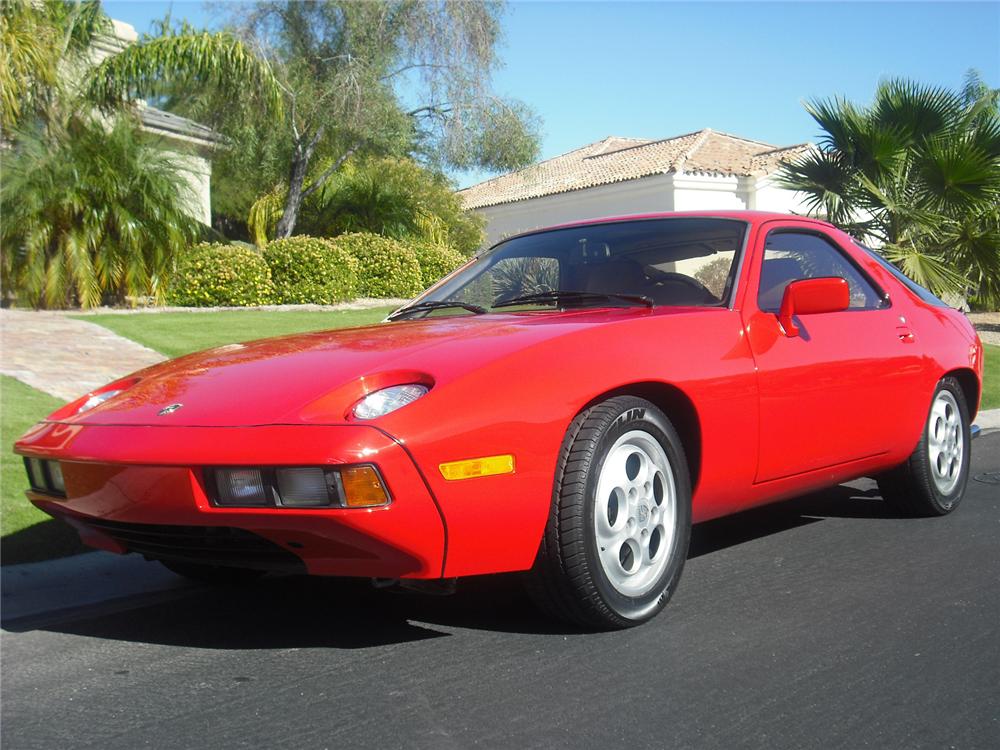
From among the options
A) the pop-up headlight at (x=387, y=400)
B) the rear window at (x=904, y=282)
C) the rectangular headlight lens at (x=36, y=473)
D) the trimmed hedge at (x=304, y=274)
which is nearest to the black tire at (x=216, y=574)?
the rectangular headlight lens at (x=36, y=473)

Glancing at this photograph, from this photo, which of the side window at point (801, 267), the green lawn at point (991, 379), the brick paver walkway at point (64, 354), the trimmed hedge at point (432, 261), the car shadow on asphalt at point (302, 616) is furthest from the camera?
the trimmed hedge at point (432, 261)

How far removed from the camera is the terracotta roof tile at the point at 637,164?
3409 centimetres

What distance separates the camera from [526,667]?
10.4 ft

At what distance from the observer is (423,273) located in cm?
1994

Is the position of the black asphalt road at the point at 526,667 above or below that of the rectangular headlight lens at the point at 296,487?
below

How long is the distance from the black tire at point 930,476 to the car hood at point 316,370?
189 centimetres

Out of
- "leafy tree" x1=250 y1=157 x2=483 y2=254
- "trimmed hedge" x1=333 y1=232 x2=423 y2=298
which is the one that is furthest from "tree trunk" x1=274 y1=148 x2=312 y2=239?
"trimmed hedge" x1=333 y1=232 x2=423 y2=298

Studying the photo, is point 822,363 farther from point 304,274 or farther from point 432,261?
point 432,261

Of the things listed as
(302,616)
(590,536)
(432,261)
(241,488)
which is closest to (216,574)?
(302,616)

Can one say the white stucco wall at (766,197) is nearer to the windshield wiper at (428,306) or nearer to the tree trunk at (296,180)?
the tree trunk at (296,180)

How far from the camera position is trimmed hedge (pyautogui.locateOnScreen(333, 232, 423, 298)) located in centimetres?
1809

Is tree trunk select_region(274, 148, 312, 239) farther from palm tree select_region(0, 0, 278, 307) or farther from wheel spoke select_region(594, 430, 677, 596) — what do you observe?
wheel spoke select_region(594, 430, 677, 596)

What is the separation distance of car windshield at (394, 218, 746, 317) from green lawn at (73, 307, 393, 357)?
17.9 ft

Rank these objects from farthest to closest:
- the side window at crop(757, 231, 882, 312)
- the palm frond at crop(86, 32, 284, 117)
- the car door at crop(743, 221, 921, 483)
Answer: the palm frond at crop(86, 32, 284, 117), the side window at crop(757, 231, 882, 312), the car door at crop(743, 221, 921, 483)
